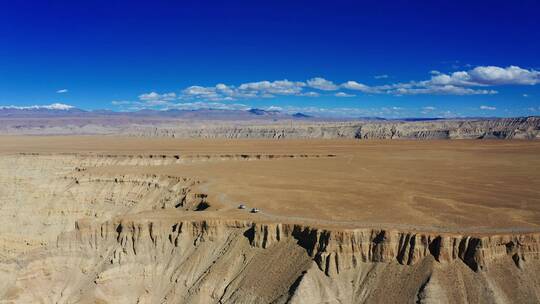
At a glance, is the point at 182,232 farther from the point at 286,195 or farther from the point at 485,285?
the point at 485,285

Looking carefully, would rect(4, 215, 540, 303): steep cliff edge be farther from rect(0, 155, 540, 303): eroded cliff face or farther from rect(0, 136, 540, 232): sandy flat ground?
rect(0, 136, 540, 232): sandy flat ground

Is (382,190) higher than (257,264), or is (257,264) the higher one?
(382,190)

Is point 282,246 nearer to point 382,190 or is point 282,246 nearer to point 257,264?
point 257,264

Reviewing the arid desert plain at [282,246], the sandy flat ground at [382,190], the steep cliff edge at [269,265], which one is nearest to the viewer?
the steep cliff edge at [269,265]

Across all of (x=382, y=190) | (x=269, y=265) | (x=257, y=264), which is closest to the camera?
(x=269, y=265)

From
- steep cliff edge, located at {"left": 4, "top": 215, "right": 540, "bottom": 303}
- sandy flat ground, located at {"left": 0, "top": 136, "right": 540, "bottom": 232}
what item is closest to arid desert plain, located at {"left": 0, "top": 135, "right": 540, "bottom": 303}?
steep cliff edge, located at {"left": 4, "top": 215, "right": 540, "bottom": 303}

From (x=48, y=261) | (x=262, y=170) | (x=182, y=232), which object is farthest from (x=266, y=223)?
(x=262, y=170)

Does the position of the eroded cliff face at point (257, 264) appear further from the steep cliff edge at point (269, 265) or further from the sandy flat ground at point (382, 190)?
the sandy flat ground at point (382, 190)

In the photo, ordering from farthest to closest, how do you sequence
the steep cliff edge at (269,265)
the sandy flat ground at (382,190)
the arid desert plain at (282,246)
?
the sandy flat ground at (382,190) → the arid desert plain at (282,246) → the steep cliff edge at (269,265)

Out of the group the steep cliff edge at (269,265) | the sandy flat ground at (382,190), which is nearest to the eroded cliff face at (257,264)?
the steep cliff edge at (269,265)

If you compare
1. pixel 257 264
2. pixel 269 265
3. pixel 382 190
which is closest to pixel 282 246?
pixel 269 265
